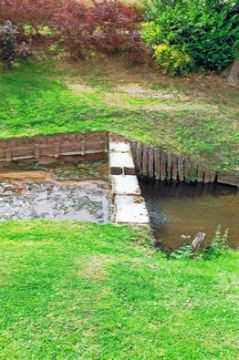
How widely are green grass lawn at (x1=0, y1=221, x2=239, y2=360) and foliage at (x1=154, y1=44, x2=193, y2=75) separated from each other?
7075 millimetres

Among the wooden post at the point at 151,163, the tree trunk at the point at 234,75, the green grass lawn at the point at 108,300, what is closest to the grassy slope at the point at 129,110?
the wooden post at the point at 151,163

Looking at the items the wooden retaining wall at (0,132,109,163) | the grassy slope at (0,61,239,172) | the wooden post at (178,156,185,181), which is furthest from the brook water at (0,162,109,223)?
the wooden post at (178,156,185,181)

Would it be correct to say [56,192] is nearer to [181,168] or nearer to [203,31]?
[181,168]

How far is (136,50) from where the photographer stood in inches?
547

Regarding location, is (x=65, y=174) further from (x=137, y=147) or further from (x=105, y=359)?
(x=105, y=359)

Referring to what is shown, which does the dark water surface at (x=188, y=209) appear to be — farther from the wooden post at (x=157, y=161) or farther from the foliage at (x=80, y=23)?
the foliage at (x=80, y=23)

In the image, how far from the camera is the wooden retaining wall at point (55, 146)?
1086 cm

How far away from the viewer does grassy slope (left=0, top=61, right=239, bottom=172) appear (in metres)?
11.1

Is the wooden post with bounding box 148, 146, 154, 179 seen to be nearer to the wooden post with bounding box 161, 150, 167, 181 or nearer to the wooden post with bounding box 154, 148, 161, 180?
the wooden post with bounding box 154, 148, 161, 180

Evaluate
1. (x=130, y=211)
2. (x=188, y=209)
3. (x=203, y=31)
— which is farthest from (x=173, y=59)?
(x=130, y=211)

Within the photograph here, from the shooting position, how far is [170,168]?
35.4 feet

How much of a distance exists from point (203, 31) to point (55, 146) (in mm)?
5254

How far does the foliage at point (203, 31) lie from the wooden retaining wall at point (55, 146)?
395cm

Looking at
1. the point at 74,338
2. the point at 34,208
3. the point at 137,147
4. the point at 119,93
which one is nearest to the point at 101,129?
the point at 137,147
